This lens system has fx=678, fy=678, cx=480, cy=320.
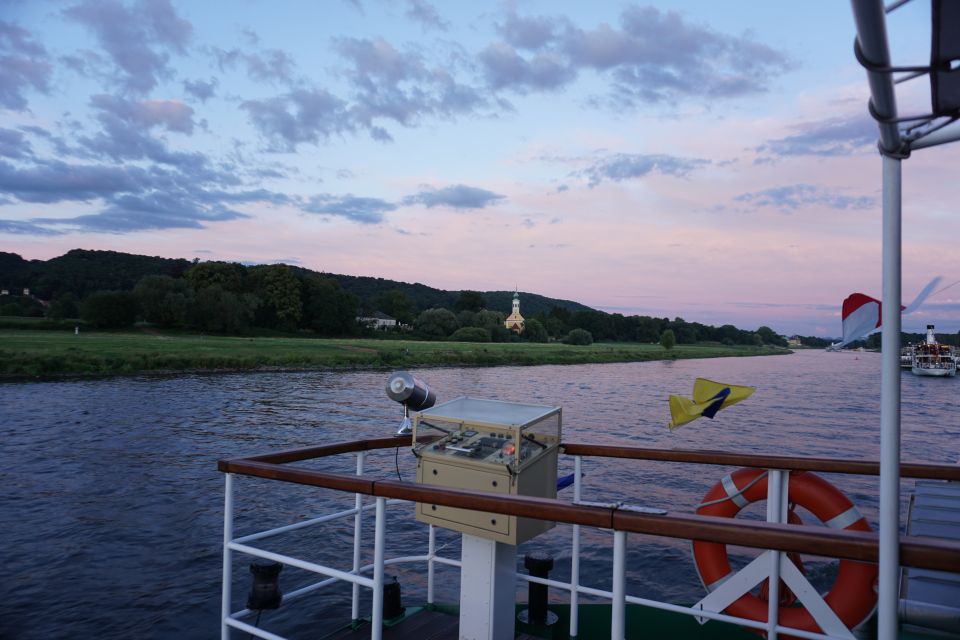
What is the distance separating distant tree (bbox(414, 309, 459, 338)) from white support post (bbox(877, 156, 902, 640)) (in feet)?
285

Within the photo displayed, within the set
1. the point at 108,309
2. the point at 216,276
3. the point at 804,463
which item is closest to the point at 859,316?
the point at 804,463

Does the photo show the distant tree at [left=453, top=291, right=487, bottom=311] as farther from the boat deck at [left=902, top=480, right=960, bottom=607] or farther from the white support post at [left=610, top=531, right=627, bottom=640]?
the white support post at [left=610, top=531, right=627, bottom=640]

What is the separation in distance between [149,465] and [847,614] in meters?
15.3

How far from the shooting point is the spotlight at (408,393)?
4.24 metres

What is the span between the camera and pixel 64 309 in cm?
6378

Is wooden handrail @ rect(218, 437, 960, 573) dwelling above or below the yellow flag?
below

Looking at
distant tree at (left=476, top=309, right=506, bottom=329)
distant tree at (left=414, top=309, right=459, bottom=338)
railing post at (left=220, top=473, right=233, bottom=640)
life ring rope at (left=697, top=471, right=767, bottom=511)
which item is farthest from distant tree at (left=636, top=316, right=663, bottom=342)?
railing post at (left=220, top=473, right=233, bottom=640)

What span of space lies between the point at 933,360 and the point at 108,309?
76269 millimetres

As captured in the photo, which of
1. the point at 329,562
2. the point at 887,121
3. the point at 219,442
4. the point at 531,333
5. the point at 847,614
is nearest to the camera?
the point at 887,121

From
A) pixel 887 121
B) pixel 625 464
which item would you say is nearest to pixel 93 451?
pixel 625 464

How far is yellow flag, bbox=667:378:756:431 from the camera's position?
138 inches

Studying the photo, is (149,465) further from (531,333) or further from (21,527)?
(531,333)

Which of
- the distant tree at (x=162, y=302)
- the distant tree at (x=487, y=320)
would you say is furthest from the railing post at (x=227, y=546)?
the distant tree at (x=487, y=320)

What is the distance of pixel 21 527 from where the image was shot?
34.4ft
